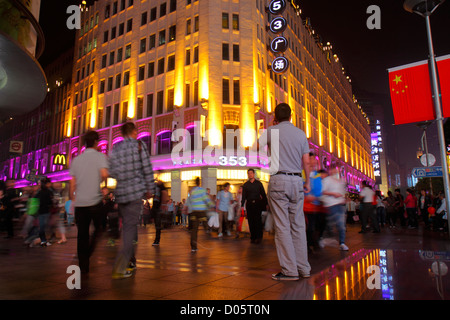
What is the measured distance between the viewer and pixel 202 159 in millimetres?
25359

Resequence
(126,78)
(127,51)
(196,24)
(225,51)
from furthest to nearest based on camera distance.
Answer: (127,51) → (126,78) → (196,24) → (225,51)

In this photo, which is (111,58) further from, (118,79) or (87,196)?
(87,196)

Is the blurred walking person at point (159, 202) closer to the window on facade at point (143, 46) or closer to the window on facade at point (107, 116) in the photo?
the window on facade at point (107, 116)

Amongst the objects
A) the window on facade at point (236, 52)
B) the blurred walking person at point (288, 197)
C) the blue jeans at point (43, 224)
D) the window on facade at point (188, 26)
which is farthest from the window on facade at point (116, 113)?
the blurred walking person at point (288, 197)

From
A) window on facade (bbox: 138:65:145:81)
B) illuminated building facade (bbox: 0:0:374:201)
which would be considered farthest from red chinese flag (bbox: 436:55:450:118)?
window on facade (bbox: 138:65:145:81)

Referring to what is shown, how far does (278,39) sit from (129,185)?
1149 inches

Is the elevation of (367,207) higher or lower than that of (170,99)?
lower

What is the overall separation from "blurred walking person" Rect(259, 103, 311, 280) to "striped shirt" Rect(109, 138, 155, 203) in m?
1.65

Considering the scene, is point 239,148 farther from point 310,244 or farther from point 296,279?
point 296,279

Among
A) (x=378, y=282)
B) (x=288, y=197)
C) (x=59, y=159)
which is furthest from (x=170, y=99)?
(x=378, y=282)

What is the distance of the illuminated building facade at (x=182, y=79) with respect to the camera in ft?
87.8

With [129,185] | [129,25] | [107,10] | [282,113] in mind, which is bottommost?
[129,185]

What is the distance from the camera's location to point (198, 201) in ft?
26.0

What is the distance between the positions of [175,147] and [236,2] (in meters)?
14.7
